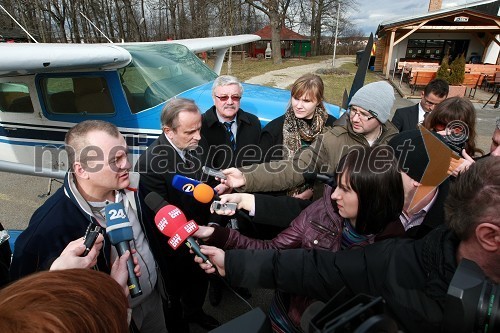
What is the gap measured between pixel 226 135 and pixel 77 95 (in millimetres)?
2597

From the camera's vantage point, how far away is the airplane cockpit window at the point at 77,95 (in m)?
4.14

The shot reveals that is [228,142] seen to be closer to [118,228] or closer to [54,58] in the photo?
[118,228]

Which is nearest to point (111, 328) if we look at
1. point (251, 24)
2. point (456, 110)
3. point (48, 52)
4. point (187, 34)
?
point (456, 110)

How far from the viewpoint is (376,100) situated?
231cm

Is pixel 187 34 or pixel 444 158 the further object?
pixel 187 34

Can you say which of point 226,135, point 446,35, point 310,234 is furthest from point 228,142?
point 446,35

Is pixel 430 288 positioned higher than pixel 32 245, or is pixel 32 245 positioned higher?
pixel 430 288

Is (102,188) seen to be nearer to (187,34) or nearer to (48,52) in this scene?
(48,52)

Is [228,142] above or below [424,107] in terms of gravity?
below

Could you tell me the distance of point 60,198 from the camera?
5.07 feet

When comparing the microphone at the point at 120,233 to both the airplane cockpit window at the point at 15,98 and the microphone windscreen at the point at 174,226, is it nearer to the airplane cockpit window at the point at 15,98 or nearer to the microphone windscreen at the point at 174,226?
the microphone windscreen at the point at 174,226

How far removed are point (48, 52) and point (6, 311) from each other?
3.55 meters

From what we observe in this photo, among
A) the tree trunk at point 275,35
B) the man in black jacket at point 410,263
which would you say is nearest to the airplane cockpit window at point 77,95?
the man in black jacket at point 410,263

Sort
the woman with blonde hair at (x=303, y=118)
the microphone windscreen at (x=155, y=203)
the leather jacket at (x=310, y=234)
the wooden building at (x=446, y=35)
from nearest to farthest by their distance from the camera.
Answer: the leather jacket at (x=310, y=234), the microphone windscreen at (x=155, y=203), the woman with blonde hair at (x=303, y=118), the wooden building at (x=446, y=35)
